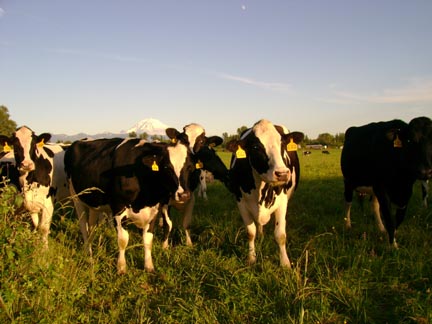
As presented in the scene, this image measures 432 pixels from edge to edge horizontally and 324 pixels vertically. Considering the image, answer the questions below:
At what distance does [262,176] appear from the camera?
17.2 feet

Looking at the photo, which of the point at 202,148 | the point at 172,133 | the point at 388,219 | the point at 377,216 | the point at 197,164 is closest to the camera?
the point at 388,219

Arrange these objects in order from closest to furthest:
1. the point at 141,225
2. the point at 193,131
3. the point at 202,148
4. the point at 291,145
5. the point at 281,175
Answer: the point at 281,175 → the point at 291,145 → the point at 141,225 → the point at 202,148 → the point at 193,131

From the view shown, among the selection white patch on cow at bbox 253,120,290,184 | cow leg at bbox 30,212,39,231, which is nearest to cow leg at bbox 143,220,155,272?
white patch on cow at bbox 253,120,290,184

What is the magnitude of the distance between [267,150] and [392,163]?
2.47 meters

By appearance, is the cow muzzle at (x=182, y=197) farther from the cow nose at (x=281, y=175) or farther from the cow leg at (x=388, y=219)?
the cow leg at (x=388, y=219)

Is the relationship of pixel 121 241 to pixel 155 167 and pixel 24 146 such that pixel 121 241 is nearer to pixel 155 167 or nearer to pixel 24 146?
pixel 155 167

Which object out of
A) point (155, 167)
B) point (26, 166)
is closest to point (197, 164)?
point (155, 167)

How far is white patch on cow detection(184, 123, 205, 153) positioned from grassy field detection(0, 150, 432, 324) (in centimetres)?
223

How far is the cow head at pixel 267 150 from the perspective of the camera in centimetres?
494

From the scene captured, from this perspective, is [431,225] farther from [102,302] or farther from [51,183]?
[51,183]

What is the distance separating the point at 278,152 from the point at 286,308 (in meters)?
2.11

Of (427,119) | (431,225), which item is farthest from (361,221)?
(427,119)

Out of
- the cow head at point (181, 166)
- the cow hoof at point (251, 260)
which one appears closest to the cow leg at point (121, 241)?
the cow head at point (181, 166)

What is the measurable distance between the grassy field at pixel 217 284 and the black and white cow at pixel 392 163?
617 mm
